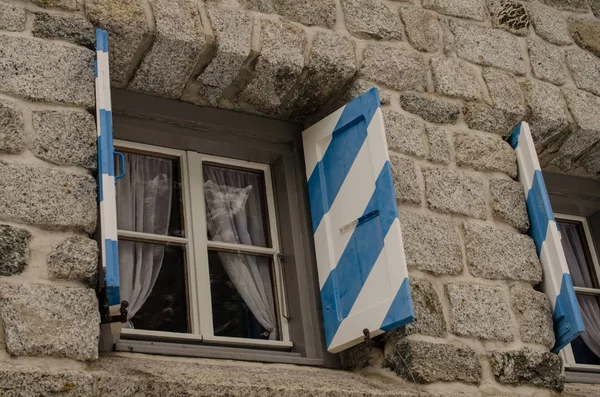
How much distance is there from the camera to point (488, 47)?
470 centimetres

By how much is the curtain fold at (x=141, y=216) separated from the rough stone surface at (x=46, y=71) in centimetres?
51

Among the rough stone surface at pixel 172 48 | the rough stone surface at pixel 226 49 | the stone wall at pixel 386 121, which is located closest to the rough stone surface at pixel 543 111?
the stone wall at pixel 386 121

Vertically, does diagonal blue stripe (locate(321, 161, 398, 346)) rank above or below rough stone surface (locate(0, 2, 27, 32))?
below

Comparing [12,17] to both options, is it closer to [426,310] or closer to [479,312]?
[426,310]

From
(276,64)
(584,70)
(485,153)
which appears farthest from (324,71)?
(584,70)

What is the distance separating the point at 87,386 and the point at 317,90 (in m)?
1.72

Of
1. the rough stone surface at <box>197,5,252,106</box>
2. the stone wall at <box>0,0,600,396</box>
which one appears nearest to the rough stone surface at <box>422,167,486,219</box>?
the stone wall at <box>0,0,600,396</box>

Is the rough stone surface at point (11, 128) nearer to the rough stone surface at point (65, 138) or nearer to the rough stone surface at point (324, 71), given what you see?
the rough stone surface at point (65, 138)

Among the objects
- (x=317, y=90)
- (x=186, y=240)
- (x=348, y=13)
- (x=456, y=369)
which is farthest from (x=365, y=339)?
(x=348, y=13)

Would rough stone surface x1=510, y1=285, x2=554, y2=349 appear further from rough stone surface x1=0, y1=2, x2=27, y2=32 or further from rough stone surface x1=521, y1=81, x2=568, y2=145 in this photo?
rough stone surface x1=0, y1=2, x2=27, y2=32

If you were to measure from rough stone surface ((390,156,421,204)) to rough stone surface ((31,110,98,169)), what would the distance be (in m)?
1.20

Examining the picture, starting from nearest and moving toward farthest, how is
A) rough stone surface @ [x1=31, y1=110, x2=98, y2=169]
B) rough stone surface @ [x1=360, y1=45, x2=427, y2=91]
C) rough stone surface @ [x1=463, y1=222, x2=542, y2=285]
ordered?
rough stone surface @ [x1=31, y1=110, x2=98, y2=169] → rough stone surface @ [x1=463, y1=222, x2=542, y2=285] → rough stone surface @ [x1=360, y1=45, x2=427, y2=91]

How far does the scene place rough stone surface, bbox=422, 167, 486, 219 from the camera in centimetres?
411

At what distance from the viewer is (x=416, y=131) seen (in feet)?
13.9
